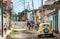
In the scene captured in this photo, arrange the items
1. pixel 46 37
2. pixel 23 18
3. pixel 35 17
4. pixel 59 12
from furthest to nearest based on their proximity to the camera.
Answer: pixel 23 18
pixel 35 17
pixel 59 12
pixel 46 37

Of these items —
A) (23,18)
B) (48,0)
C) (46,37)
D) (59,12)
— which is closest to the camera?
(46,37)

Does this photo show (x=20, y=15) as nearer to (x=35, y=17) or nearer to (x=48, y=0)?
(x=35, y=17)

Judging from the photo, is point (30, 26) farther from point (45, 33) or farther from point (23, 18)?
point (23, 18)

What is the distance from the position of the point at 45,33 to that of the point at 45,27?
89 centimetres

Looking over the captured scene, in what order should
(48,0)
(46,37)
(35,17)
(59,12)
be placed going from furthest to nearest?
(35,17) < (48,0) < (59,12) < (46,37)

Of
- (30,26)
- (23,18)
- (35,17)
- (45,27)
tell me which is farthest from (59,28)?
(23,18)

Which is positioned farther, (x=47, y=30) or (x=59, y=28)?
(x=59, y=28)

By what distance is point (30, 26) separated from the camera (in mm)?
55656

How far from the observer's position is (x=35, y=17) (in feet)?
243

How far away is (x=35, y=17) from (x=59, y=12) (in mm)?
39156

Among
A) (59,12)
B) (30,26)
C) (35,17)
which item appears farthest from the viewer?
(35,17)

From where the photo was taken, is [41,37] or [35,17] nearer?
[41,37]

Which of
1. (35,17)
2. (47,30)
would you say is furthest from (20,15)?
(47,30)

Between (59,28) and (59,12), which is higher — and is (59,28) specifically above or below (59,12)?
below
